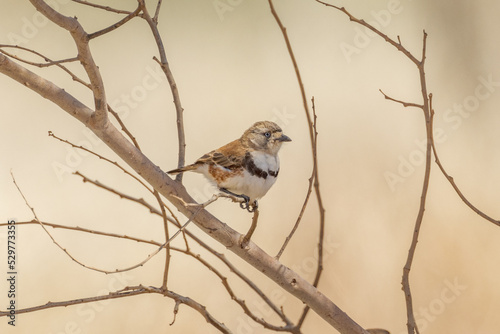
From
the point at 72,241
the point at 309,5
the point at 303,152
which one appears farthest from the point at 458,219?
the point at 72,241

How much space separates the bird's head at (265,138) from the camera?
2.24 meters

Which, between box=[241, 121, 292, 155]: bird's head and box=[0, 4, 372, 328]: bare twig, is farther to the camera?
box=[241, 121, 292, 155]: bird's head

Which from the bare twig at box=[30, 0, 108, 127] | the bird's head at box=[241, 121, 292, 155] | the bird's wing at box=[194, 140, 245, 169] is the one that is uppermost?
the bird's head at box=[241, 121, 292, 155]

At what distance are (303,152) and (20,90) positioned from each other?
1.69 m

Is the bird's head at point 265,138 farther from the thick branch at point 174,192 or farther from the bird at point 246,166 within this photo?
the thick branch at point 174,192

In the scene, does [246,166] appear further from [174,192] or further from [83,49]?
[83,49]

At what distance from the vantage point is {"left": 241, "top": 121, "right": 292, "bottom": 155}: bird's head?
2236 millimetres

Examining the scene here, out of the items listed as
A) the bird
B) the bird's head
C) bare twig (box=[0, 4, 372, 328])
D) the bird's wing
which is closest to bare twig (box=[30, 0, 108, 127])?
bare twig (box=[0, 4, 372, 328])

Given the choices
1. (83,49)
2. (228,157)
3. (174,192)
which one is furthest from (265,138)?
(83,49)

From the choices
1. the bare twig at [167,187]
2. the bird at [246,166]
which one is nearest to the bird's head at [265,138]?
the bird at [246,166]

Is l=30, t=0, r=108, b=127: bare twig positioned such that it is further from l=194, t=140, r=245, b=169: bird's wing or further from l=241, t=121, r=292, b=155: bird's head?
l=241, t=121, r=292, b=155: bird's head

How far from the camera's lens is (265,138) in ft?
7.47

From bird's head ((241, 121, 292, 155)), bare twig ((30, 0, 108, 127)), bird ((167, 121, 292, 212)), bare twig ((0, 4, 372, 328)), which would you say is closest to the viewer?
bare twig ((30, 0, 108, 127))

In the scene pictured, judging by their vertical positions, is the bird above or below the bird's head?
below
